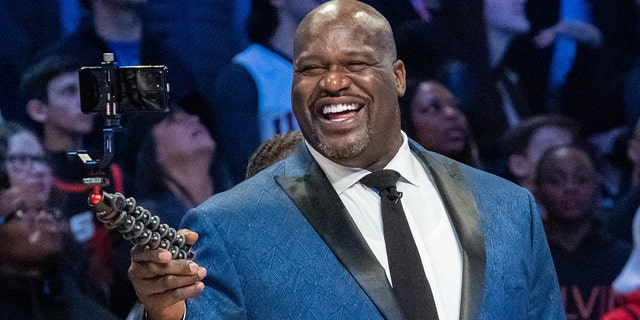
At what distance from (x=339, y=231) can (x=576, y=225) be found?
1949mm

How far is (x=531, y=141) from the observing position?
3.76 m

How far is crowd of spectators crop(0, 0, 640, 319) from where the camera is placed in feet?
11.7

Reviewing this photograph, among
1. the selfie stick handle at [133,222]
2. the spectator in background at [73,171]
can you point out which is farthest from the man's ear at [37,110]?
the selfie stick handle at [133,222]

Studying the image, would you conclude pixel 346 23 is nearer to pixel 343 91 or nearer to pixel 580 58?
pixel 343 91

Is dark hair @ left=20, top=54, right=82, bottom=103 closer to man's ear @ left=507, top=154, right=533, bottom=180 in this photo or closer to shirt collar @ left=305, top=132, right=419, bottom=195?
man's ear @ left=507, top=154, right=533, bottom=180

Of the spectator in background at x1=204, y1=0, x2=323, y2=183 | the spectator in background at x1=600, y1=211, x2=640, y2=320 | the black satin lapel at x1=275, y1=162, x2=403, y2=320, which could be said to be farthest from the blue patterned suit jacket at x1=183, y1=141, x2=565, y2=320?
the spectator in background at x1=600, y1=211, x2=640, y2=320

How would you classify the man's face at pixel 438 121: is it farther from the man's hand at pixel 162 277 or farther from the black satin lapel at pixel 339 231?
the man's hand at pixel 162 277

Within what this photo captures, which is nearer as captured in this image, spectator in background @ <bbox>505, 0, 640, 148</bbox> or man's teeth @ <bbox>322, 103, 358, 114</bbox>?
man's teeth @ <bbox>322, 103, 358, 114</bbox>

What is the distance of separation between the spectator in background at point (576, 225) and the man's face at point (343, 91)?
1.77m

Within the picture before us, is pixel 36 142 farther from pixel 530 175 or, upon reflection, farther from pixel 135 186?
pixel 530 175

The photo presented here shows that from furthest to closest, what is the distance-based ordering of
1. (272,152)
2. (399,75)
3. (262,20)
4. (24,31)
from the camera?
(262,20)
(24,31)
(272,152)
(399,75)

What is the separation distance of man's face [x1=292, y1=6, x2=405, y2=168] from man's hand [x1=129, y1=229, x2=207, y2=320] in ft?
1.72

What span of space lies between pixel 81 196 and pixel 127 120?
30cm

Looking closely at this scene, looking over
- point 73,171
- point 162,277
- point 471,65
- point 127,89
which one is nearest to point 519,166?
point 471,65
